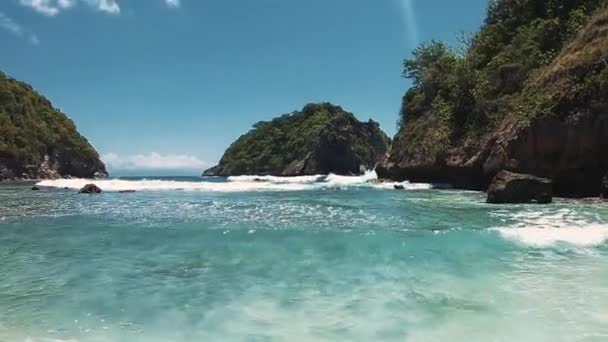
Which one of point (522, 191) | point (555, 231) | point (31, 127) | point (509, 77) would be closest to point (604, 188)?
point (522, 191)

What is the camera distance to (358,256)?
1209cm

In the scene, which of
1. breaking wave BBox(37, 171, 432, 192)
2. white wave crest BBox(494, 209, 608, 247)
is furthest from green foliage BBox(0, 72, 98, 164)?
white wave crest BBox(494, 209, 608, 247)

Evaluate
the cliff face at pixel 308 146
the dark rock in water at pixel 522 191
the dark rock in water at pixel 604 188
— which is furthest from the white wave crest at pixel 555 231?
the cliff face at pixel 308 146

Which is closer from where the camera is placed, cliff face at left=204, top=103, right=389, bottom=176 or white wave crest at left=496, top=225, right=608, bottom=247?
white wave crest at left=496, top=225, right=608, bottom=247

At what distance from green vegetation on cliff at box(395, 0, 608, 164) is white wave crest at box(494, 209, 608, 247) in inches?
487

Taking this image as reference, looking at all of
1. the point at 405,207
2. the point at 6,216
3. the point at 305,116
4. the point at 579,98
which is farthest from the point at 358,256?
the point at 305,116

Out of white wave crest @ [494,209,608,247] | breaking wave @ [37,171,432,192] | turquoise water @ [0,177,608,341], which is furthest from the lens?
breaking wave @ [37,171,432,192]

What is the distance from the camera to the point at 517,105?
107 feet

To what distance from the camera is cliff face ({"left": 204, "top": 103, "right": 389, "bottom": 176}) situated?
105125 millimetres

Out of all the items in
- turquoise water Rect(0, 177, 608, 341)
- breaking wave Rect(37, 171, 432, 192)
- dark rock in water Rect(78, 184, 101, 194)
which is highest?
breaking wave Rect(37, 171, 432, 192)

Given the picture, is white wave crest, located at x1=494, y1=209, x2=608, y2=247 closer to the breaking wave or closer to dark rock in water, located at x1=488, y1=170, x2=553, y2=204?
dark rock in water, located at x1=488, y1=170, x2=553, y2=204

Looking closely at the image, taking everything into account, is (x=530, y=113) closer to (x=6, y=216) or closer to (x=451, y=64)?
(x=451, y=64)

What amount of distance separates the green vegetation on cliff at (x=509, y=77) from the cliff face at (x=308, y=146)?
4423cm

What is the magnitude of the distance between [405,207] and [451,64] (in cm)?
3061
